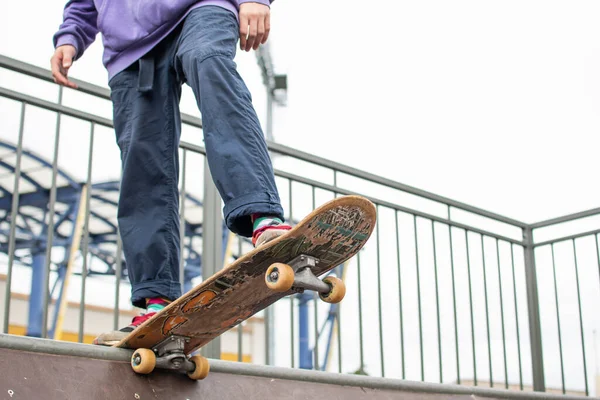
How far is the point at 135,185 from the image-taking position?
2.05 meters

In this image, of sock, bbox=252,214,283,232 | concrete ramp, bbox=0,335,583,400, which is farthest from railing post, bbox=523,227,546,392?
sock, bbox=252,214,283,232

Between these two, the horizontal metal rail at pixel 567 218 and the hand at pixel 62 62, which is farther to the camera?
the horizontal metal rail at pixel 567 218

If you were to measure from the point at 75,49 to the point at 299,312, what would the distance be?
51.2ft

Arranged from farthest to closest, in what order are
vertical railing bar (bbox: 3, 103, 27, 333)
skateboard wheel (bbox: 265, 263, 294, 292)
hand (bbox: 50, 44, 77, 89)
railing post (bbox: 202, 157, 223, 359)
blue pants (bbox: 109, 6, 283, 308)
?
railing post (bbox: 202, 157, 223, 359) → vertical railing bar (bbox: 3, 103, 27, 333) → hand (bbox: 50, 44, 77, 89) → blue pants (bbox: 109, 6, 283, 308) → skateboard wheel (bbox: 265, 263, 294, 292)

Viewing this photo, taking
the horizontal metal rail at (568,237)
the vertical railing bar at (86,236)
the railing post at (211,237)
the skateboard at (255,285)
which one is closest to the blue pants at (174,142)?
the skateboard at (255,285)

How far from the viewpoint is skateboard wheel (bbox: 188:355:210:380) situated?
1.79m

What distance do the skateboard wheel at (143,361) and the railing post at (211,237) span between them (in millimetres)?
1299

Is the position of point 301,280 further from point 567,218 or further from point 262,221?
point 567,218

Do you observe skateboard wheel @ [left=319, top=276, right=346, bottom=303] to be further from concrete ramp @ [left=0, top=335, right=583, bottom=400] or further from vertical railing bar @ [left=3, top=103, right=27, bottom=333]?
vertical railing bar @ [left=3, top=103, right=27, bottom=333]

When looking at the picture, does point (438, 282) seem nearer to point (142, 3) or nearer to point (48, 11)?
point (142, 3)

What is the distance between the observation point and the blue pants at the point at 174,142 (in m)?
1.72

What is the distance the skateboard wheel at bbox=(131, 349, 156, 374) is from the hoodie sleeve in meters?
1.06

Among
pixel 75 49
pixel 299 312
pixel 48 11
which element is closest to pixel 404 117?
pixel 48 11

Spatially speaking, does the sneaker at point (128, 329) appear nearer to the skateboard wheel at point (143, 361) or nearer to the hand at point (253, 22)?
the skateboard wheel at point (143, 361)
